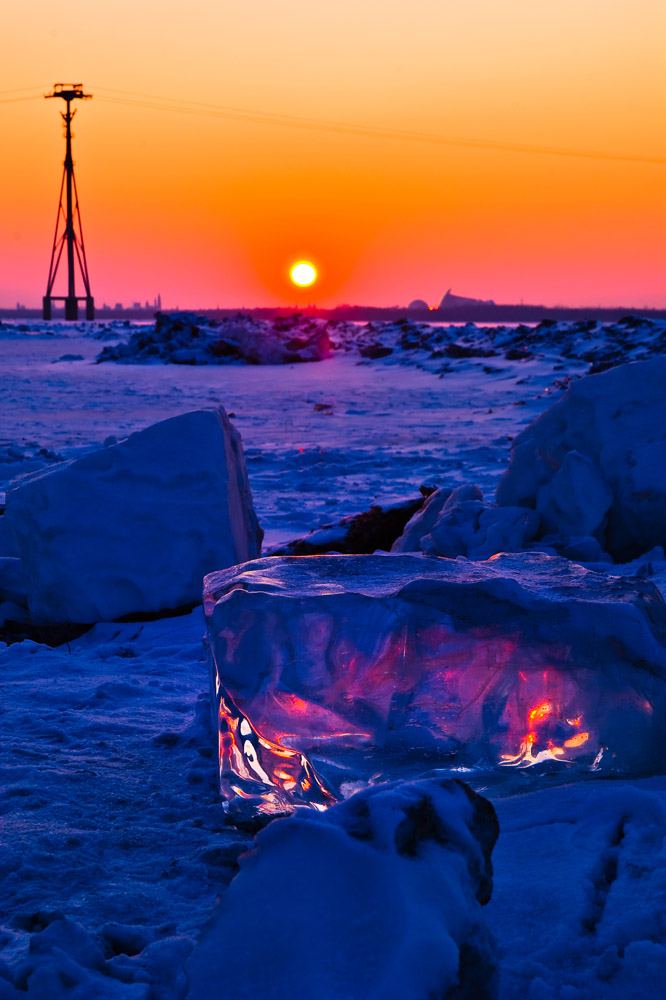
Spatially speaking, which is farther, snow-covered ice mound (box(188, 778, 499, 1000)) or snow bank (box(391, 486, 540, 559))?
snow bank (box(391, 486, 540, 559))

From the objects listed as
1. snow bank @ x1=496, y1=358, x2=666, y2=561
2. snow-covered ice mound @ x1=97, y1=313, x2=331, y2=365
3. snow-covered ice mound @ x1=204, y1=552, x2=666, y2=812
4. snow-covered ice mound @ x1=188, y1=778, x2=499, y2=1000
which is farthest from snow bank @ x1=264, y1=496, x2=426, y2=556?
snow-covered ice mound @ x1=97, y1=313, x2=331, y2=365

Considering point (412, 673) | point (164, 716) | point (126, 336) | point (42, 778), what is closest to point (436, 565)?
point (412, 673)

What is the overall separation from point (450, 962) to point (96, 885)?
2.22 ft

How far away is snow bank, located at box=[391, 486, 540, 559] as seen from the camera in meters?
3.34

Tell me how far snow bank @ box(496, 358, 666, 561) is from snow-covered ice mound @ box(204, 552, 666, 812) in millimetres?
1858

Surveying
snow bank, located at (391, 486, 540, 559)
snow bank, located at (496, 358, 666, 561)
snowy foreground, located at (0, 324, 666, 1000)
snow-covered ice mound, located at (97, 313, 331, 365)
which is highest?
snow-covered ice mound, located at (97, 313, 331, 365)

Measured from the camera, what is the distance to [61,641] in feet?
10.0

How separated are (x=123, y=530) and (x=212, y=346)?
18.0 m

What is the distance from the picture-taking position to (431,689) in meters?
1.58

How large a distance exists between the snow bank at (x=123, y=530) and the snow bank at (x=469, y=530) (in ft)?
2.42

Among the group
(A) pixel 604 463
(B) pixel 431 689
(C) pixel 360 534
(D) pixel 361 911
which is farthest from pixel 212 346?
(D) pixel 361 911

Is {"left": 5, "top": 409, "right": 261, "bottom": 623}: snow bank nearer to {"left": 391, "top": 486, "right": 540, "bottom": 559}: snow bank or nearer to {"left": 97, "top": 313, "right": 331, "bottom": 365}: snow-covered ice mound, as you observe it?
{"left": 391, "top": 486, "right": 540, "bottom": 559}: snow bank

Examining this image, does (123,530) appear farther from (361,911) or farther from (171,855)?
(361,911)

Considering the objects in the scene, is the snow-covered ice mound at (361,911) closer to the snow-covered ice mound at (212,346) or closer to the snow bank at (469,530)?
the snow bank at (469,530)
